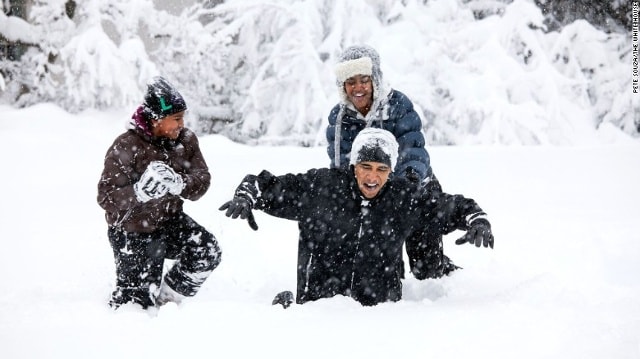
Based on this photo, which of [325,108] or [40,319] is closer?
[40,319]

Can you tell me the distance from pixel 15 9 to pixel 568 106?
14405 mm

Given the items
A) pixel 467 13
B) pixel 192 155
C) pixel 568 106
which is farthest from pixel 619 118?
pixel 192 155

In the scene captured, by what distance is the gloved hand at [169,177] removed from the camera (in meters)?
3.62

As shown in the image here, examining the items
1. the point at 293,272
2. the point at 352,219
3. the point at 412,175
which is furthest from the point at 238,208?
the point at 293,272

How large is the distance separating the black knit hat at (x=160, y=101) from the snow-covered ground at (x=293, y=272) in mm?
1261

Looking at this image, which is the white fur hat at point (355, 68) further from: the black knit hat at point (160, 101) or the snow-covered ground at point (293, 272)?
the snow-covered ground at point (293, 272)

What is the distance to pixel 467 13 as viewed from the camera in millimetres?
15469

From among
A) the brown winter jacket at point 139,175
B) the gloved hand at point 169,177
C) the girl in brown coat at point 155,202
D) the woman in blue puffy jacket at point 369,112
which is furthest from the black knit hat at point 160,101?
the woman in blue puffy jacket at point 369,112

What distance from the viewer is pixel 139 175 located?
3906 mm

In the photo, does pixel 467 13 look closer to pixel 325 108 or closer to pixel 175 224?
pixel 325 108

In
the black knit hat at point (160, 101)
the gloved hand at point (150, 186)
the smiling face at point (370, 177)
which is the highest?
the black knit hat at point (160, 101)

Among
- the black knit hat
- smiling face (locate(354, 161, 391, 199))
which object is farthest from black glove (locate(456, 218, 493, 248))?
the black knit hat

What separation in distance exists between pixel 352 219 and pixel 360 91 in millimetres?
1070

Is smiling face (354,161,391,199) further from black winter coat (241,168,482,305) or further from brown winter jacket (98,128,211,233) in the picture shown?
brown winter jacket (98,128,211,233)
